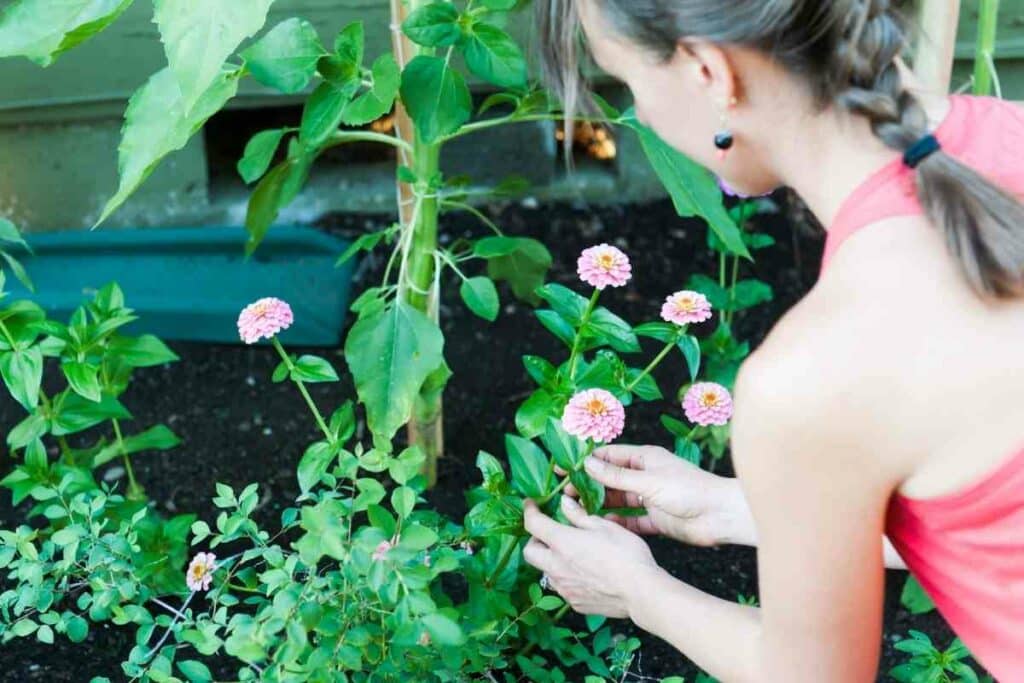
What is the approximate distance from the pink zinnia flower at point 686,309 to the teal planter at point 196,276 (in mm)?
1029

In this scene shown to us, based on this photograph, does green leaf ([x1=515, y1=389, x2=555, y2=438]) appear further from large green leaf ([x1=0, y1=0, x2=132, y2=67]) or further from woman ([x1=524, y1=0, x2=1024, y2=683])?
large green leaf ([x1=0, y1=0, x2=132, y2=67])

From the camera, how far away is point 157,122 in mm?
1553

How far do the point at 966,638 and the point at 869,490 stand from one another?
24 cm

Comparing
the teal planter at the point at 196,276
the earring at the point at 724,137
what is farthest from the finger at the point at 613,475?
the teal planter at the point at 196,276

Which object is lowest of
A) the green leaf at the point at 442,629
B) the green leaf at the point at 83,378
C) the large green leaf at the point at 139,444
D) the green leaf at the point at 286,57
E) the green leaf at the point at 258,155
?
the large green leaf at the point at 139,444

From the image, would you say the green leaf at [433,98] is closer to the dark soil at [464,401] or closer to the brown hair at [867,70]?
the brown hair at [867,70]

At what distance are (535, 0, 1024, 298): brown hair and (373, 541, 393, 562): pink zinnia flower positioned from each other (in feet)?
1.61

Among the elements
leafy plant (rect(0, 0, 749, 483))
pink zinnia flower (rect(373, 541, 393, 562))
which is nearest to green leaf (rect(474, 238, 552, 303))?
leafy plant (rect(0, 0, 749, 483))

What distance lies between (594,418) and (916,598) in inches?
29.4

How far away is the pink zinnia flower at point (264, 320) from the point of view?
5.16ft

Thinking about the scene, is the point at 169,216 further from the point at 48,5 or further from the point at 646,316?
the point at 48,5

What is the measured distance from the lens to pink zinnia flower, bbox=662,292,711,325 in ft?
5.10

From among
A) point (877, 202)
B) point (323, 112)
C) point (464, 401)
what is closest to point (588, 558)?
point (877, 202)

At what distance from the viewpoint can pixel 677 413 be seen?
2.28m
